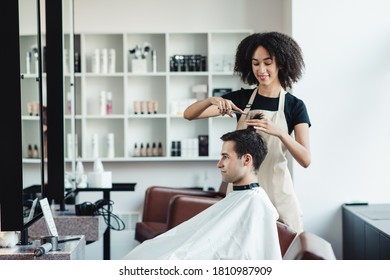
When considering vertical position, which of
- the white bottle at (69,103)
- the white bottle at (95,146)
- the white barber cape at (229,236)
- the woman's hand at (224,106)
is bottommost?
the white barber cape at (229,236)

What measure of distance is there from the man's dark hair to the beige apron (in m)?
0.12

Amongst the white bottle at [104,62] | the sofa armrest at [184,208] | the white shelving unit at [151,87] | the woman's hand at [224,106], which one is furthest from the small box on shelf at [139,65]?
the woman's hand at [224,106]

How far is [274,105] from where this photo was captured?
7.41 ft

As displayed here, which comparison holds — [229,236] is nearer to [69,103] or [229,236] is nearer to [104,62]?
[69,103]

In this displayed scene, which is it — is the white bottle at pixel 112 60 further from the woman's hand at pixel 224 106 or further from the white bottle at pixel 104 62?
the woman's hand at pixel 224 106

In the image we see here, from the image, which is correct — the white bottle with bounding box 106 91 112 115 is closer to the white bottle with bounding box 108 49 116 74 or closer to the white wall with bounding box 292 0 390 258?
the white bottle with bounding box 108 49 116 74

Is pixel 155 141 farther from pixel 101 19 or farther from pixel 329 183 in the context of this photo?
pixel 329 183

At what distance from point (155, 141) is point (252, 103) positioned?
2491 millimetres

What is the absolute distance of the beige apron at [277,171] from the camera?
2234mm

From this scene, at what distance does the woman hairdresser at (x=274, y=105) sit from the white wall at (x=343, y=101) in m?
1.78

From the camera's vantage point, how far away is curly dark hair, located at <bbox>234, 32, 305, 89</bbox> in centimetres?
218

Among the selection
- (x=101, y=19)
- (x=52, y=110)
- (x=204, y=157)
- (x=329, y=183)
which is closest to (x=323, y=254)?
(x=52, y=110)

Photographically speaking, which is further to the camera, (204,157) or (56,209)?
(204,157)

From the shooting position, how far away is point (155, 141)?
4.71 metres
